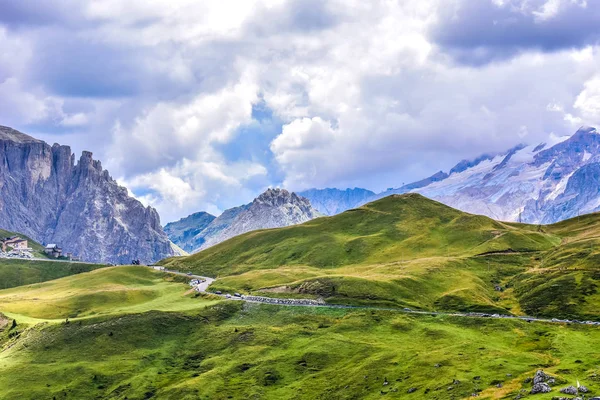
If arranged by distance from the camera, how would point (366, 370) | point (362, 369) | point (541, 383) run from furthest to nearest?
point (362, 369) → point (366, 370) → point (541, 383)

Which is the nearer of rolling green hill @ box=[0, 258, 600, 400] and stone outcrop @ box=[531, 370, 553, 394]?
stone outcrop @ box=[531, 370, 553, 394]

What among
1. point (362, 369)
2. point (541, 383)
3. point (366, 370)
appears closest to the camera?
point (541, 383)

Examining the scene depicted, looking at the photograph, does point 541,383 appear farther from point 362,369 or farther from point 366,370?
point 362,369

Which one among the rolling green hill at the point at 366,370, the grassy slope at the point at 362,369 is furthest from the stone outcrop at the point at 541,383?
the grassy slope at the point at 362,369

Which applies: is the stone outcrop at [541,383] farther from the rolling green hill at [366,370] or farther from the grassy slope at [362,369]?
the grassy slope at [362,369]

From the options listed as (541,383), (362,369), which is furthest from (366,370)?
(541,383)

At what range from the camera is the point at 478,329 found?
633ft

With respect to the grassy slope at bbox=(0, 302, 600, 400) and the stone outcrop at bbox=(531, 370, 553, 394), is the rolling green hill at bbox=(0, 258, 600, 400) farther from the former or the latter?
the stone outcrop at bbox=(531, 370, 553, 394)

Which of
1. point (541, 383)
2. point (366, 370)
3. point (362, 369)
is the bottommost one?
point (541, 383)

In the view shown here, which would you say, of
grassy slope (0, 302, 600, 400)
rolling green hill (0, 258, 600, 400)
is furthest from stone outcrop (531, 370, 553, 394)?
grassy slope (0, 302, 600, 400)

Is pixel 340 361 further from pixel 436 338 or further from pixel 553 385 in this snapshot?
pixel 553 385

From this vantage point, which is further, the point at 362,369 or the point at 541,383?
the point at 362,369

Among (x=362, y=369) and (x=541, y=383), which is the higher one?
(x=362, y=369)

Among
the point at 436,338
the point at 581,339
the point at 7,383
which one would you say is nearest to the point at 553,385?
the point at 581,339
